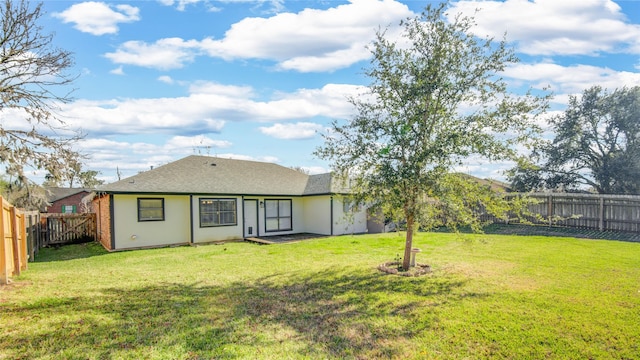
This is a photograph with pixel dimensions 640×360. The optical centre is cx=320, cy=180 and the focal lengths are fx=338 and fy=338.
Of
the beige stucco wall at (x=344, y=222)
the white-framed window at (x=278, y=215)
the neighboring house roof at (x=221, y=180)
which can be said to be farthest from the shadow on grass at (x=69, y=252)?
the beige stucco wall at (x=344, y=222)

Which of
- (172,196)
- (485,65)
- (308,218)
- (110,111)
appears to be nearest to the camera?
(485,65)

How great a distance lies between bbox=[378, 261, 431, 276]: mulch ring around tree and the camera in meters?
8.41

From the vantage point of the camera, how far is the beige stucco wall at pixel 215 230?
50.5ft

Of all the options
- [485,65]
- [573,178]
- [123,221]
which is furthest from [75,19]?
[573,178]

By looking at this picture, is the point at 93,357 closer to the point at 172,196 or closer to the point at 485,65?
the point at 485,65

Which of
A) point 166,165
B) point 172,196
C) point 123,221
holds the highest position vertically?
point 166,165

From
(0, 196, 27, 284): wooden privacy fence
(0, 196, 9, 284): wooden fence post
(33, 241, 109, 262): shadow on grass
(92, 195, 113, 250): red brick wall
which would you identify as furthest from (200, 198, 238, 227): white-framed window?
(0, 196, 9, 284): wooden fence post

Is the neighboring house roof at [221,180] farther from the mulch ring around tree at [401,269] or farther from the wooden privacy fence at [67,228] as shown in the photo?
the mulch ring around tree at [401,269]

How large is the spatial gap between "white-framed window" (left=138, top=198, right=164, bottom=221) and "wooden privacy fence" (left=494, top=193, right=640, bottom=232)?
616 inches

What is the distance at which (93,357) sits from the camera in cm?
400

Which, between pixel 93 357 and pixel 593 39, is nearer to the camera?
pixel 93 357

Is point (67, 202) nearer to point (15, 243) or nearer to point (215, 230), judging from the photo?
point (215, 230)

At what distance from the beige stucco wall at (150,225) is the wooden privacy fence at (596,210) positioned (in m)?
15.0

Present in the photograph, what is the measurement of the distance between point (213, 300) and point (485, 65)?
7.89 meters
